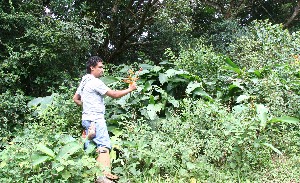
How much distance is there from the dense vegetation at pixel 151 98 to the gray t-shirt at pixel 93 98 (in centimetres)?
36

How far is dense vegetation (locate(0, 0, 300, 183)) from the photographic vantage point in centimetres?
410

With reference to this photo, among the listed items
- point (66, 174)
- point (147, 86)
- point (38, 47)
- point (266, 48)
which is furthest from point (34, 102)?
point (266, 48)

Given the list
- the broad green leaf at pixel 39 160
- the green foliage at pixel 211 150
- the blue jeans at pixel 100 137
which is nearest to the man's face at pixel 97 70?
the blue jeans at pixel 100 137

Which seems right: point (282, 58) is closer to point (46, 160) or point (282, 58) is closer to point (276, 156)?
point (276, 156)

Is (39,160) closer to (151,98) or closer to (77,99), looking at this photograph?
(77,99)

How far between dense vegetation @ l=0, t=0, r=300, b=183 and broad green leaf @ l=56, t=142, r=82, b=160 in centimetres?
1

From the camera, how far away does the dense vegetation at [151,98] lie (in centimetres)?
410

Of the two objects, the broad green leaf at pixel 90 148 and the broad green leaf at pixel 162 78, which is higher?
the broad green leaf at pixel 162 78

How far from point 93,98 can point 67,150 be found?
78cm

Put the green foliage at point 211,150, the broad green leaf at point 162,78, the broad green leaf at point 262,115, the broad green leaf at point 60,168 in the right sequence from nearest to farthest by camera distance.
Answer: the broad green leaf at point 60,168 → the green foliage at point 211,150 → the broad green leaf at point 262,115 → the broad green leaf at point 162,78

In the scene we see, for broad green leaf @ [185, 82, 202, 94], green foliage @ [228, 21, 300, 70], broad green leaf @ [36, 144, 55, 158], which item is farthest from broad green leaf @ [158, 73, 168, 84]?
broad green leaf @ [36, 144, 55, 158]

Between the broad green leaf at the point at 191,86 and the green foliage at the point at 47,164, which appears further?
the broad green leaf at the point at 191,86

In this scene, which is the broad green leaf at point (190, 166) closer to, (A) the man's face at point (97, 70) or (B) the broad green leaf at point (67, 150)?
(B) the broad green leaf at point (67, 150)

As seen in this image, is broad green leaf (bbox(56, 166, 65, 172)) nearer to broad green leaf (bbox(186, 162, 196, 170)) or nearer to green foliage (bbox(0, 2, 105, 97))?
broad green leaf (bbox(186, 162, 196, 170))
